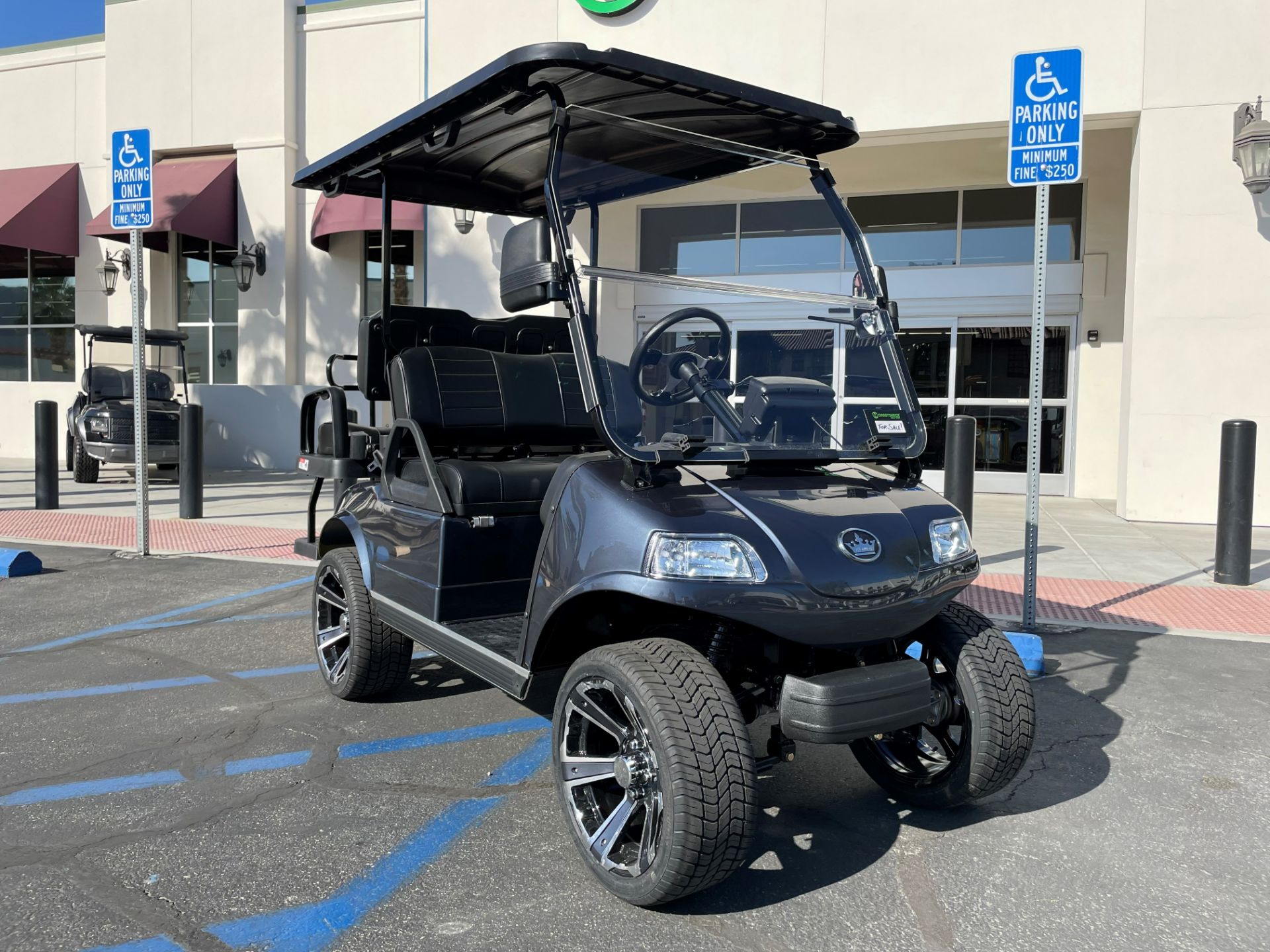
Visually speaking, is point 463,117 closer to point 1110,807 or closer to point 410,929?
point 410,929

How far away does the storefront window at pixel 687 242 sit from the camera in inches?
131

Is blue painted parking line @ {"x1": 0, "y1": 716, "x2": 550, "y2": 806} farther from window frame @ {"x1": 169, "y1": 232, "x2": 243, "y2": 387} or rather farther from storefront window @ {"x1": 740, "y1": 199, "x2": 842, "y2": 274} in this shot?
window frame @ {"x1": 169, "y1": 232, "x2": 243, "y2": 387}

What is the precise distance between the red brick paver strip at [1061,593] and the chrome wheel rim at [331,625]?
10.8ft

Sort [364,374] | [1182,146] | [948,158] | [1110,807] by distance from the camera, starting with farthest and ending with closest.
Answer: [948,158]
[1182,146]
[364,374]
[1110,807]

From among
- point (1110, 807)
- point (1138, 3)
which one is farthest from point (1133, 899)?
point (1138, 3)

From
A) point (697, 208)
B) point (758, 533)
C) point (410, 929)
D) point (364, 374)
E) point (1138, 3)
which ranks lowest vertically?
point (410, 929)

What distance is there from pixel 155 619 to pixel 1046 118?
5667 mm

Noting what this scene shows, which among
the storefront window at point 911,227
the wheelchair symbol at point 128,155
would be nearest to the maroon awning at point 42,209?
the wheelchair symbol at point 128,155

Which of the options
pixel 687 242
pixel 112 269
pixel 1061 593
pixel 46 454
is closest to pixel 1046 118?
pixel 687 242

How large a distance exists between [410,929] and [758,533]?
4.26 feet

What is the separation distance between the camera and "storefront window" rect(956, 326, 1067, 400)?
1196cm

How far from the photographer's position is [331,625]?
4.23 m

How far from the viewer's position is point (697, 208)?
14.2ft

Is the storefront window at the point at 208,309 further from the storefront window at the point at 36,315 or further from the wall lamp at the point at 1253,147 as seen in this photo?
the wall lamp at the point at 1253,147
